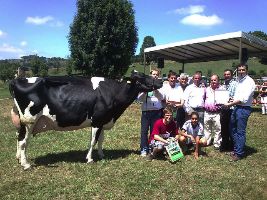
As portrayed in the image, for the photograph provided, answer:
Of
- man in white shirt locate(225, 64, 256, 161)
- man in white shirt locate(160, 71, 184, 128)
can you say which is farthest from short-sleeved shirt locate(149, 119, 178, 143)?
man in white shirt locate(225, 64, 256, 161)

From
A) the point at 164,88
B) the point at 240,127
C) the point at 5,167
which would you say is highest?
the point at 164,88

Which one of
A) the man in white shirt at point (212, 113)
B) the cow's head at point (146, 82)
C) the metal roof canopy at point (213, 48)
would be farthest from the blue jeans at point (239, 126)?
the metal roof canopy at point (213, 48)

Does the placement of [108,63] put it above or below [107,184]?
above

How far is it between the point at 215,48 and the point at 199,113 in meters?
10.1

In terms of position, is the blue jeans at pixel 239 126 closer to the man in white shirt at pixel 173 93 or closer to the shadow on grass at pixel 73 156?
the man in white shirt at pixel 173 93

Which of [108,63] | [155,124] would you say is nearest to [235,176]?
[155,124]

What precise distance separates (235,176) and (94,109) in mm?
3376

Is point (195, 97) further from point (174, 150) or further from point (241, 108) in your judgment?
point (174, 150)

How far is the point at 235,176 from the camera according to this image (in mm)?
7988

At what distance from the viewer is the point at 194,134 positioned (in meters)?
9.77

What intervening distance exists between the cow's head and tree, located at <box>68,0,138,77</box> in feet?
85.1

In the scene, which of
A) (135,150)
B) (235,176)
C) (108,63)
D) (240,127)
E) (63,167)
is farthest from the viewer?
(108,63)

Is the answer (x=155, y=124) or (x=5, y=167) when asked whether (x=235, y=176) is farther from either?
(x=5, y=167)

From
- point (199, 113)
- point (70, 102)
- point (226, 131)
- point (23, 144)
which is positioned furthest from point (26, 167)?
point (226, 131)
